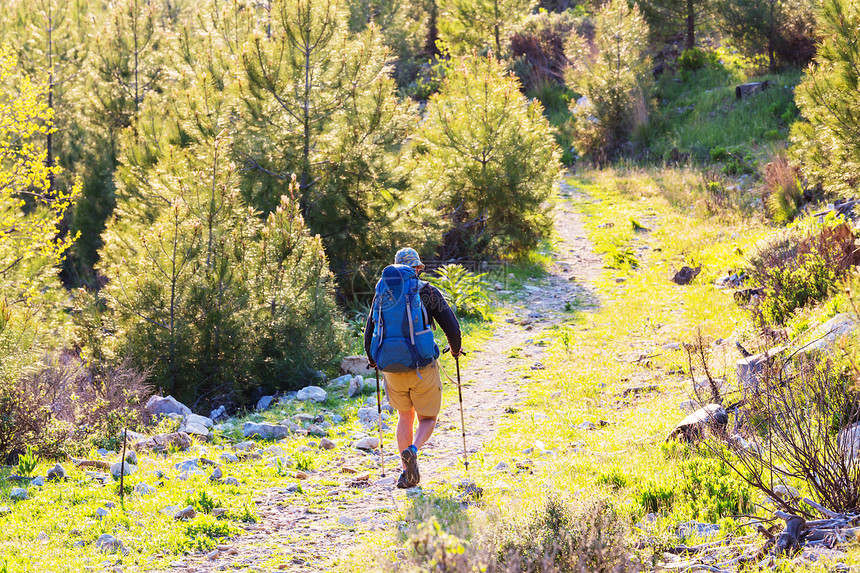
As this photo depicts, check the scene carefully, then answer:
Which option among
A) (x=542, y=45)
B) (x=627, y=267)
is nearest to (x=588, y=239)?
(x=627, y=267)

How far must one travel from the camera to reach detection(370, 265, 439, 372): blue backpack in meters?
5.20

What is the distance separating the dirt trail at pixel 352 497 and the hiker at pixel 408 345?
0.44 meters

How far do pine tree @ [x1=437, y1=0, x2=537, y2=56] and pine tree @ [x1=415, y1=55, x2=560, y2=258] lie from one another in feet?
56.9

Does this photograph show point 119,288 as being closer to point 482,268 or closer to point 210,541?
point 210,541

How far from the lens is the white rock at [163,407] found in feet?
24.6

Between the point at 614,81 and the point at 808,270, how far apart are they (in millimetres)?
16796

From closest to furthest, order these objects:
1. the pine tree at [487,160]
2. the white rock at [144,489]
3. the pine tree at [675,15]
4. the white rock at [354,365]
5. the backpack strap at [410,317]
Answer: the backpack strap at [410,317]
the white rock at [144,489]
the white rock at [354,365]
the pine tree at [487,160]
the pine tree at [675,15]

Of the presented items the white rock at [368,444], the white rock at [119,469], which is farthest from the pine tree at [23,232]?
the white rock at [368,444]

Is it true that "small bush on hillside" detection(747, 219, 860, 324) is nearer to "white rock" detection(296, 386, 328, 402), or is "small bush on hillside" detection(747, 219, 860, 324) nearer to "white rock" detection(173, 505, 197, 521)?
"white rock" detection(296, 386, 328, 402)

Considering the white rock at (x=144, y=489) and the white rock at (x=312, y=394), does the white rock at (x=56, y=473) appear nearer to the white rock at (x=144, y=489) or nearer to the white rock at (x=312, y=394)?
the white rock at (x=144, y=489)

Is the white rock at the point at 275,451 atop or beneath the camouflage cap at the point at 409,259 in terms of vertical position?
beneath

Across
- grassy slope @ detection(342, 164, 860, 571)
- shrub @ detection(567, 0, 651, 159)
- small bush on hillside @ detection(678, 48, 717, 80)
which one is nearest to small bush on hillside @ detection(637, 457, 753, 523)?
grassy slope @ detection(342, 164, 860, 571)

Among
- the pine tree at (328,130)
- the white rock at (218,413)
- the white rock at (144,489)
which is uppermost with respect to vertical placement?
the pine tree at (328,130)

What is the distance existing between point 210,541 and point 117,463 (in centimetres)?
172
